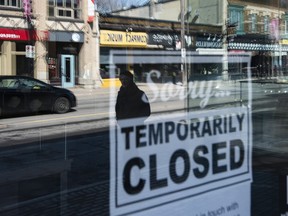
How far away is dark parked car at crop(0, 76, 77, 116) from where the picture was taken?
34.9 feet

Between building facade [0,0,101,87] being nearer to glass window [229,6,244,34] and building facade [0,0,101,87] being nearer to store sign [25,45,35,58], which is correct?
store sign [25,45,35,58]

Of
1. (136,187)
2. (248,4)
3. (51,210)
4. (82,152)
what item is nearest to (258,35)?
(248,4)

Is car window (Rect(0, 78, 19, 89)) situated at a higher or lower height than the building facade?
lower

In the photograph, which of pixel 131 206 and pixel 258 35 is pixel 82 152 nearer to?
pixel 258 35

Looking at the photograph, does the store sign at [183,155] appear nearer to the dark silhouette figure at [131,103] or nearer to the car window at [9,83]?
the dark silhouette figure at [131,103]

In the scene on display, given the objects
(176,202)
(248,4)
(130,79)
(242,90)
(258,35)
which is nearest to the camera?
(130,79)

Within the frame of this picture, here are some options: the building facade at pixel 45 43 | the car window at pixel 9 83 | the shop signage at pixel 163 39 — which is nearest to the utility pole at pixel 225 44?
the shop signage at pixel 163 39

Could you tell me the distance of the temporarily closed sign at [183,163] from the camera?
6.73 feet

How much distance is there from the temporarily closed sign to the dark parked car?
7.46 metres

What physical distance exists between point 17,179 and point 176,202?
3.90 m

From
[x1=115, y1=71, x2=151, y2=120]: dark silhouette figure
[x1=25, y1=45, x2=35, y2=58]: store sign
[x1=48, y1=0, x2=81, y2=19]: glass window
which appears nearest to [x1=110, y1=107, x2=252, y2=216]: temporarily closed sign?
[x1=115, y1=71, x2=151, y2=120]: dark silhouette figure

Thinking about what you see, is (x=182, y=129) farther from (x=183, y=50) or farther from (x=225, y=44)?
(x=225, y=44)

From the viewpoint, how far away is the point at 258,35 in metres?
3.50

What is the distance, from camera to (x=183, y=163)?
235 centimetres
